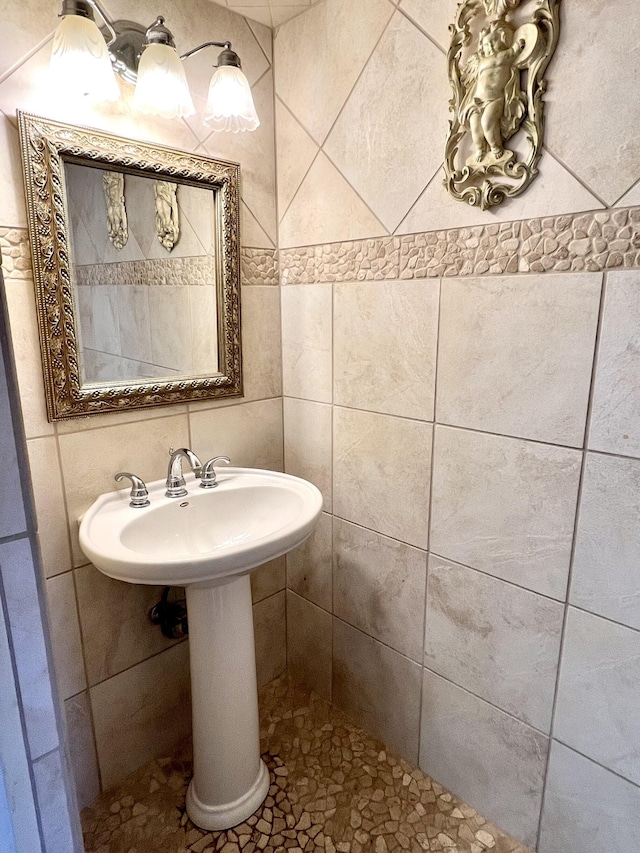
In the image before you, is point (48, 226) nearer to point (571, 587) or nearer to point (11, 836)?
point (11, 836)

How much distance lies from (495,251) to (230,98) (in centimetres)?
75

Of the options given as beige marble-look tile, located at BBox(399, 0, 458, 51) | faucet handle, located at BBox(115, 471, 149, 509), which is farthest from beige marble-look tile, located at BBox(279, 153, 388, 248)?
faucet handle, located at BBox(115, 471, 149, 509)

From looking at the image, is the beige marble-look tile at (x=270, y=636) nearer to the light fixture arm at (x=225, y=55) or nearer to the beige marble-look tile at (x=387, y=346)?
the beige marble-look tile at (x=387, y=346)

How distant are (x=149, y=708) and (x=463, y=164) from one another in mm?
1663

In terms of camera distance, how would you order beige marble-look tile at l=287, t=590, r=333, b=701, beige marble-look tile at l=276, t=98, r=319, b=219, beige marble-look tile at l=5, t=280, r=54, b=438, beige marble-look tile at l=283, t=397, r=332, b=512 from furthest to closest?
1. beige marble-look tile at l=287, t=590, r=333, b=701
2. beige marble-look tile at l=283, t=397, r=332, b=512
3. beige marble-look tile at l=276, t=98, r=319, b=219
4. beige marble-look tile at l=5, t=280, r=54, b=438

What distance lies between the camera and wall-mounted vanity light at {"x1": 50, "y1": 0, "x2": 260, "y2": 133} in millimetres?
997

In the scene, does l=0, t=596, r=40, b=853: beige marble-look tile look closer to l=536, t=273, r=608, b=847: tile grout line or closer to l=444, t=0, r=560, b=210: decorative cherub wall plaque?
l=536, t=273, r=608, b=847: tile grout line

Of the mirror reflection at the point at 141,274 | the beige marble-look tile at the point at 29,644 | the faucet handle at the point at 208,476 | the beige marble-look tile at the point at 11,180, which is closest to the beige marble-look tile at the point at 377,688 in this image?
the faucet handle at the point at 208,476

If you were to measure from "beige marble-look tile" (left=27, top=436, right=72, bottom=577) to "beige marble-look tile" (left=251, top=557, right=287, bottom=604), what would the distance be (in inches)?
25.0

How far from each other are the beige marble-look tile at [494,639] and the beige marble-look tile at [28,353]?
3.36ft

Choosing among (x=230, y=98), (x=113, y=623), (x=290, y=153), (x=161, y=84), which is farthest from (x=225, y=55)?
(x=113, y=623)

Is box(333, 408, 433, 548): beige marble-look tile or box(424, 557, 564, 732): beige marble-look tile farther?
box(333, 408, 433, 548): beige marble-look tile

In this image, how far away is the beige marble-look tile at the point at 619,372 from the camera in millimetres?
929

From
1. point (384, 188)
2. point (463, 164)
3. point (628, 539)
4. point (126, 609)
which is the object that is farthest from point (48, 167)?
point (628, 539)
